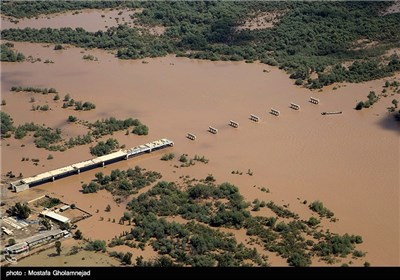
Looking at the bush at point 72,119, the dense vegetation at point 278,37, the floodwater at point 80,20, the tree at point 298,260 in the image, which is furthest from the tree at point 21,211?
the floodwater at point 80,20

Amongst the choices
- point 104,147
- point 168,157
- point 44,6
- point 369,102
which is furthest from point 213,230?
point 44,6

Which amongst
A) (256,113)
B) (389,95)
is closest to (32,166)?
(256,113)

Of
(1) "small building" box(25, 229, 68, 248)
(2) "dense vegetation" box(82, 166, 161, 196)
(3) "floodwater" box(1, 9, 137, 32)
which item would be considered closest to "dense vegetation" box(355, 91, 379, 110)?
(2) "dense vegetation" box(82, 166, 161, 196)
